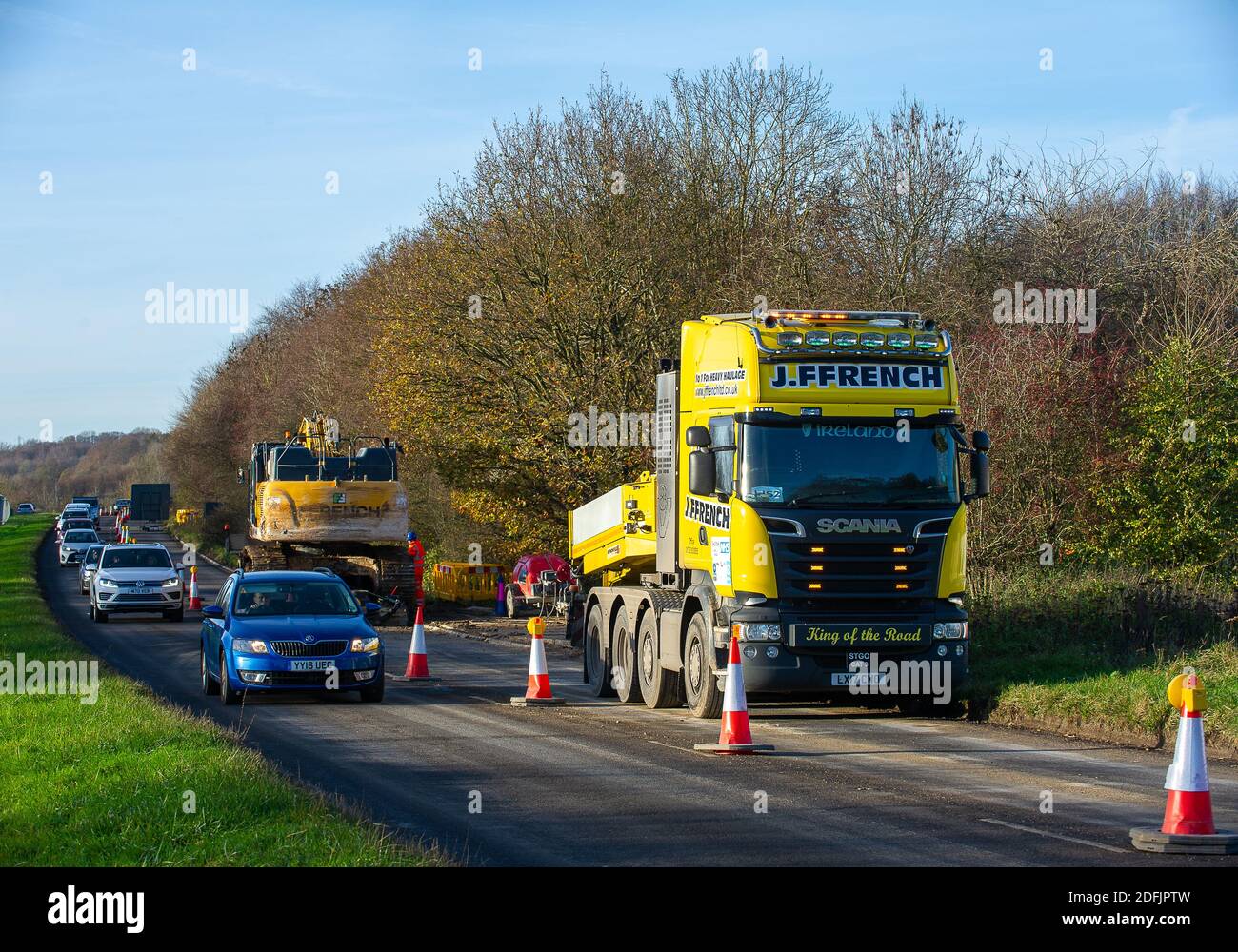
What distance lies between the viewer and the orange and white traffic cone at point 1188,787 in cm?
904

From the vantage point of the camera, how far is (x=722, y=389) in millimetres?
16672

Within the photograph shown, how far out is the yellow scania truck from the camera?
15695 millimetres

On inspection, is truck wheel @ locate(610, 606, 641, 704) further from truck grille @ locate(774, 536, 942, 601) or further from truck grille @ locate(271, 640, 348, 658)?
truck grille @ locate(774, 536, 942, 601)

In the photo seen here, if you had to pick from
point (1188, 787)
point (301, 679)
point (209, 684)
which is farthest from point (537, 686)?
point (1188, 787)

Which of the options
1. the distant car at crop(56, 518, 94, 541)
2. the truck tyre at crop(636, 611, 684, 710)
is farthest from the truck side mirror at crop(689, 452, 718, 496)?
the distant car at crop(56, 518, 94, 541)

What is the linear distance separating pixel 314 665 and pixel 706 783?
23.8ft

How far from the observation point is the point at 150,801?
9.63 m

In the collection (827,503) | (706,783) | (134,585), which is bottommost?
(706,783)

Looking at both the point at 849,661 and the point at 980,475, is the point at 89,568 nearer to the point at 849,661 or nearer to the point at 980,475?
the point at 849,661

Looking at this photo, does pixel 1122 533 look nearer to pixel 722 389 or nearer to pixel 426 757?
pixel 722 389

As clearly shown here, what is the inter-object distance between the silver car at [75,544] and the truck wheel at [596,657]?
164ft
